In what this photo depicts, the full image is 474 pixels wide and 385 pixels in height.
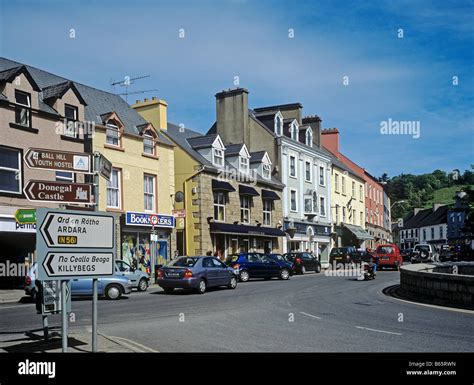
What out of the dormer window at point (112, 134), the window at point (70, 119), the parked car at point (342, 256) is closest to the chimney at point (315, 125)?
the parked car at point (342, 256)

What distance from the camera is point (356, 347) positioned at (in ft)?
29.5

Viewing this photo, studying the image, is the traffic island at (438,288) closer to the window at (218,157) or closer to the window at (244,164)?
the window at (218,157)

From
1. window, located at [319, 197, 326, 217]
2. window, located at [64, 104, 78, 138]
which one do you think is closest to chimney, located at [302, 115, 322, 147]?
window, located at [319, 197, 326, 217]

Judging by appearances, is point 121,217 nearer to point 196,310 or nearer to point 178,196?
point 178,196

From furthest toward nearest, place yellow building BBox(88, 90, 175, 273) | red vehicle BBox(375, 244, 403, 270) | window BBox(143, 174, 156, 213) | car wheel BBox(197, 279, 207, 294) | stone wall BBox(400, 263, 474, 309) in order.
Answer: red vehicle BBox(375, 244, 403, 270)
window BBox(143, 174, 156, 213)
yellow building BBox(88, 90, 175, 273)
car wheel BBox(197, 279, 207, 294)
stone wall BBox(400, 263, 474, 309)

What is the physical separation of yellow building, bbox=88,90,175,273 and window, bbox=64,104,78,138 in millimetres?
1389

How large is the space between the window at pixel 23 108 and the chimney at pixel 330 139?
138 ft

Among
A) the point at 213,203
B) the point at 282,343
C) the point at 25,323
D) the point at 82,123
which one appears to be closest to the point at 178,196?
the point at 213,203

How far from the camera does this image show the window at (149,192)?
32.0 m

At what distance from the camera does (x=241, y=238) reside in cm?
3997

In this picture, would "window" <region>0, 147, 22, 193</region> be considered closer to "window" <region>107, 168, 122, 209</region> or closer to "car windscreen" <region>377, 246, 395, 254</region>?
"window" <region>107, 168, 122, 209</region>

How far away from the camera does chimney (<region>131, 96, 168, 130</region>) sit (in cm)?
3616

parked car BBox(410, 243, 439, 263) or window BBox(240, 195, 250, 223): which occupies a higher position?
window BBox(240, 195, 250, 223)

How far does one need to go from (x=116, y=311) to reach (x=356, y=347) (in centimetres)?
809
